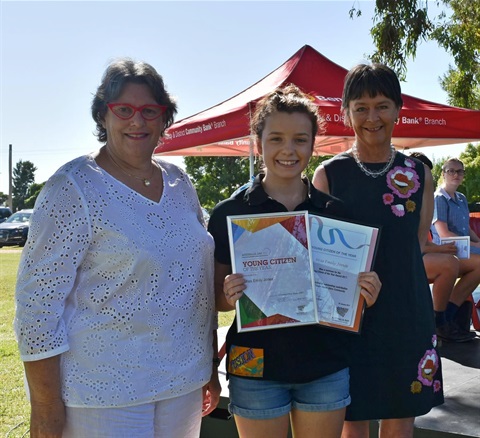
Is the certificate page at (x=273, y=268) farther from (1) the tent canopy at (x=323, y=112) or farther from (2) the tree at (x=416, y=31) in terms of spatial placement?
(2) the tree at (x=416, y=31)

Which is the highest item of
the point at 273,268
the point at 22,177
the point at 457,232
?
the point at 22,177

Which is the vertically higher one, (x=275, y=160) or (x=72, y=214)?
(x=275, y=160)

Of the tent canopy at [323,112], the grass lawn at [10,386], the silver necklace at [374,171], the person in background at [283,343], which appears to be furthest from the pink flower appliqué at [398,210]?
the grass lawn at [10,386]

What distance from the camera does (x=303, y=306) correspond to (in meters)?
2.20

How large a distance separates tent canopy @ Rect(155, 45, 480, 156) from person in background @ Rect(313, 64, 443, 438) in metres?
2.85

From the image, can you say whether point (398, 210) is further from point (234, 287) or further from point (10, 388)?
point (10, 388)

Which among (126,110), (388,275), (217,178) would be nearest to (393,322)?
(388,275)

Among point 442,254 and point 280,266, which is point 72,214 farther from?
point 442,254

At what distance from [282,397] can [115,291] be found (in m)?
0.76

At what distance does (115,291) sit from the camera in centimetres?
203

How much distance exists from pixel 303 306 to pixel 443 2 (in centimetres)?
1118

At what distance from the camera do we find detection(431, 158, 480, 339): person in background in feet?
19.0

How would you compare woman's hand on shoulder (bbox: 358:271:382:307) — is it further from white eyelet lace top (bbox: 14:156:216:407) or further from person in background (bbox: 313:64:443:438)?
white eyelet lace top (bbox: 14:156:216:407)

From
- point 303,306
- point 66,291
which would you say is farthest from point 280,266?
point 66,291
